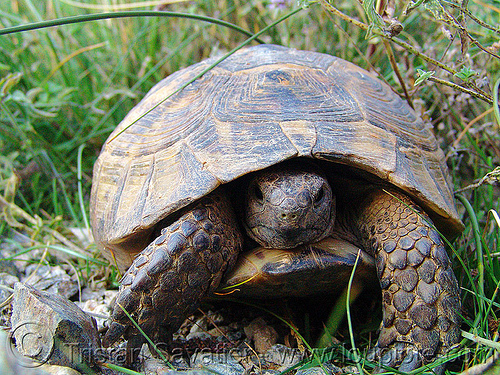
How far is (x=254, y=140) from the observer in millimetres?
1831

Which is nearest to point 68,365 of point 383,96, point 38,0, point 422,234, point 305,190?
point 305,190

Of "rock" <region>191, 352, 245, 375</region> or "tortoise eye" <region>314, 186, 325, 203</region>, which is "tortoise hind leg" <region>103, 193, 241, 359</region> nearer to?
"rock" <region>191, 352, 245, 375</region>

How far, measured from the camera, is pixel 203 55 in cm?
431

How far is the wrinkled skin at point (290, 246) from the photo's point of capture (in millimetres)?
1673

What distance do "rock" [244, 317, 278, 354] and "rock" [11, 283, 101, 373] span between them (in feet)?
2.25

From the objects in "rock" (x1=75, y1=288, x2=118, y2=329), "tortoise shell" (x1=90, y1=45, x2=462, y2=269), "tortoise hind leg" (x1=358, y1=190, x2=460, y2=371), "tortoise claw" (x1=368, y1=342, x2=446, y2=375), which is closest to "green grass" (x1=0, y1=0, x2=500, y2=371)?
"rock" (x1=75, y1=288, x2=118, y2=329)

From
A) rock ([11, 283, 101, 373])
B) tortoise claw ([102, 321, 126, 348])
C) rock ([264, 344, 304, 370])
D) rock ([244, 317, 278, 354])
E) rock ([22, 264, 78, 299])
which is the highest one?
rock ([11, 283, 101, 373])

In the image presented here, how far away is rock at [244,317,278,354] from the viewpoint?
191 cm

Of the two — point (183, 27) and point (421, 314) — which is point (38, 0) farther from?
point (421, 314)

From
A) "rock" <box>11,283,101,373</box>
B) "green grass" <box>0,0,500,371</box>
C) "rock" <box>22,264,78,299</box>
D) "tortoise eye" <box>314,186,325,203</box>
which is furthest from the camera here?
"green grass" <box>0,0,500,371</box>

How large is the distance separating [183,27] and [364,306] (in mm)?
3391

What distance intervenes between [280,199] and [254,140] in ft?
0.93

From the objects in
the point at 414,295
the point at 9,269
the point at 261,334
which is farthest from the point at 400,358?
the point at 9,269

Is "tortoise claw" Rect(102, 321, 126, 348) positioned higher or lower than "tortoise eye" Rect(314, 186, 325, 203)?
lower
